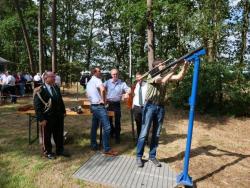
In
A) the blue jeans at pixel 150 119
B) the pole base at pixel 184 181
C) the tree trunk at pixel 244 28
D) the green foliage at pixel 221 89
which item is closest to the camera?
the pole base at pixel 184 181

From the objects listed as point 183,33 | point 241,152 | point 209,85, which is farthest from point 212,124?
point 183,33

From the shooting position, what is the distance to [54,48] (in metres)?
18.8

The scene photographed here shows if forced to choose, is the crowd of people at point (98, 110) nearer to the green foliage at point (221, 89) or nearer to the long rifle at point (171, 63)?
the long rifle at point (171, 63)

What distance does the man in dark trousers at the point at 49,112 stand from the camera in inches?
242

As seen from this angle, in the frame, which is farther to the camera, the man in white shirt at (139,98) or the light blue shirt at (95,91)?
the man in white shirt at (139,98)

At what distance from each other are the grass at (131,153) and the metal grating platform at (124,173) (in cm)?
20

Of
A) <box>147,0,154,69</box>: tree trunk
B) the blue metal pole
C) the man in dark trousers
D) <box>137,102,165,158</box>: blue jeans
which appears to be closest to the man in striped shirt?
<box>137,102,165,158</box>: blue jeans

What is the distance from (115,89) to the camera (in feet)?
24.9

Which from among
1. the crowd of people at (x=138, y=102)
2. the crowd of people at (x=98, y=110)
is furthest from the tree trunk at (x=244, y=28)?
the crowd of people at (x=98, y=110)

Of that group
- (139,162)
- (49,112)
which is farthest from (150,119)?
(49,112)

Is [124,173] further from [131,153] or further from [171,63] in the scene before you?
[171,63]

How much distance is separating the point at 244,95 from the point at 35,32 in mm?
26487

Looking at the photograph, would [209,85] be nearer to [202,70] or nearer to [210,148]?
[202,70]

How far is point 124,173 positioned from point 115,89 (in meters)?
2.38
